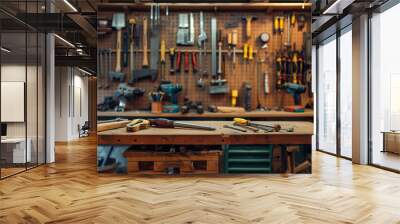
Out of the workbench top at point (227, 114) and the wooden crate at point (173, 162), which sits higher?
the workbench top at point (227, 114)

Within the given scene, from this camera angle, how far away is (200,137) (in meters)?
4.79

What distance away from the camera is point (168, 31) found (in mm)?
5004

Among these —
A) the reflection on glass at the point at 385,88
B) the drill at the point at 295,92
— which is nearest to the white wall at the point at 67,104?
the drill at the point at 295,92

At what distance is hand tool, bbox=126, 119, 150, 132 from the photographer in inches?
187

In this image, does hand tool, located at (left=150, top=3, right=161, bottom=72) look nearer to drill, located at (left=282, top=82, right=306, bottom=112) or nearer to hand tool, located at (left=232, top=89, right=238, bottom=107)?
hand tool, located at (left=232, top=89, right=238, bottom=107)

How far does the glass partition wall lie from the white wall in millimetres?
5826

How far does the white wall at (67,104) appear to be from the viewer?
38.3ft

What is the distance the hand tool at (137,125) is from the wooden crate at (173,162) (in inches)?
13.0

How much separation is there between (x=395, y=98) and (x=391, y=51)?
29.1 inches

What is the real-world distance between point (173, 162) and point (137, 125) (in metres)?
0.70

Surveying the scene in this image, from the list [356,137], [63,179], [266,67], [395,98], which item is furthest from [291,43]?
[63,179]

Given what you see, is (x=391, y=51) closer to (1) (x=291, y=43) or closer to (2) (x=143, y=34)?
(1) (x=291, y=43)

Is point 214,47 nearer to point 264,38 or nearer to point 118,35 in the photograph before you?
point 264,38

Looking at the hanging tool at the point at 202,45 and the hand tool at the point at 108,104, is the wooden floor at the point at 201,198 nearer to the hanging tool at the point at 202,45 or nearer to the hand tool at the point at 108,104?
the hand tool at the point at 108,104
